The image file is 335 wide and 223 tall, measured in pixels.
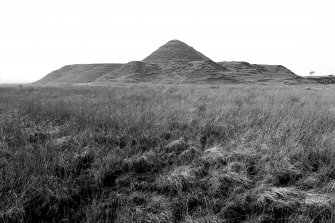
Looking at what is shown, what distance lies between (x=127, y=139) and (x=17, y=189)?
2.03 meters

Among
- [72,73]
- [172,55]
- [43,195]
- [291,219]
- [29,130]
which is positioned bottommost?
[291,219]

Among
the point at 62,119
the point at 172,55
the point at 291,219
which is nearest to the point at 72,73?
the point at 172,55

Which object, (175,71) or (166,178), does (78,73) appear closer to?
(175,71)

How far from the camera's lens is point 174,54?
270 ft

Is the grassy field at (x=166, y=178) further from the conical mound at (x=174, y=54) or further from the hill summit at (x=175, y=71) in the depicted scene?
the conical mound at (x=174, y=54)

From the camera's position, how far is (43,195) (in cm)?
224

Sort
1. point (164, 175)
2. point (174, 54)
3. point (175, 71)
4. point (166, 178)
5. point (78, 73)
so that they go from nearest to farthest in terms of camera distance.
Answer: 1. point (166, 178)
2. point (164, 175)
3. point (175, 71)
4. point (174, 54)
5. point (78, 73)

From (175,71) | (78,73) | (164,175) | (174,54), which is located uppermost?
(174,54)

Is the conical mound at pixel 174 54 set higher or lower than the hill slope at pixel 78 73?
higher

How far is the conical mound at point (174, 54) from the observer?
256 ft

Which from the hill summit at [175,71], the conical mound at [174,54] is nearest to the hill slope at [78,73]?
the hill summit at [175,71]

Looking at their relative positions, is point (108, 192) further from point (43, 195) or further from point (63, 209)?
point (43, 195)

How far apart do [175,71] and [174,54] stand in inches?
907

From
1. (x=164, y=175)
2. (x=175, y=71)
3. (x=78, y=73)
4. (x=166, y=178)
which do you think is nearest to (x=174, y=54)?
(x=175, y=71)
